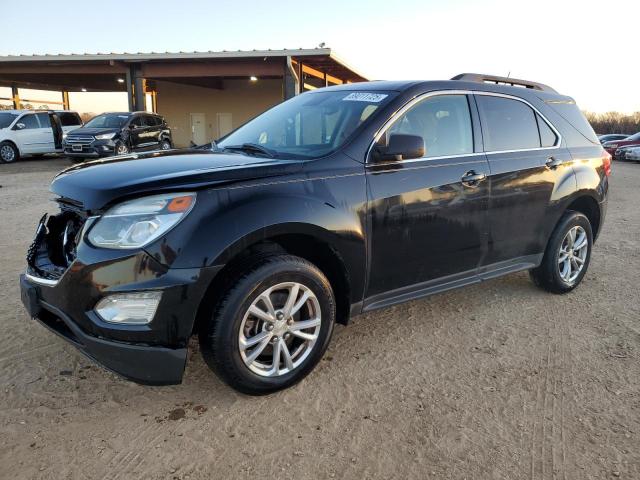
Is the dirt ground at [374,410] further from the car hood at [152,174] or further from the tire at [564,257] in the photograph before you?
the car hood at [152,174]

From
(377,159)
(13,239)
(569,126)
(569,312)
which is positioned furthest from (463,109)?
(13,239)

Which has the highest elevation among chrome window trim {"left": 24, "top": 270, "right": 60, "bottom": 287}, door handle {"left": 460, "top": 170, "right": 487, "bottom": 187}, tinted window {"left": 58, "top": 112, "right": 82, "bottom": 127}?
tinted window {"left": 58, "top": 112, "right": 82, "bottom": 127}

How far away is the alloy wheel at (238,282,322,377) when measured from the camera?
8.95ft

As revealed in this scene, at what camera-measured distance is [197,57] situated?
757 inches

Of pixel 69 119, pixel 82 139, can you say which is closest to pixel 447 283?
pixel 82 139

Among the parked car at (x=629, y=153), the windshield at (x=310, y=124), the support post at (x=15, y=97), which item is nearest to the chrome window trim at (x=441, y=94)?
the windshield at (x=310, y=124)

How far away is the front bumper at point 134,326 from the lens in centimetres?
240

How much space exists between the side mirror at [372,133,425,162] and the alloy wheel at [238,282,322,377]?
953 millimetres

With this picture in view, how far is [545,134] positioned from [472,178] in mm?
1195

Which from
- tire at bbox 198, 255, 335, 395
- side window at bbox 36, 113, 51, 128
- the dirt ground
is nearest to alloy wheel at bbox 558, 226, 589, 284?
the dirt ground

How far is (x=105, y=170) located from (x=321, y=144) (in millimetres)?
1306

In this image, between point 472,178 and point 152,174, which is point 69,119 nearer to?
point 152,174

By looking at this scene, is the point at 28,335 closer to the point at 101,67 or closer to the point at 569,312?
the point at 569,312

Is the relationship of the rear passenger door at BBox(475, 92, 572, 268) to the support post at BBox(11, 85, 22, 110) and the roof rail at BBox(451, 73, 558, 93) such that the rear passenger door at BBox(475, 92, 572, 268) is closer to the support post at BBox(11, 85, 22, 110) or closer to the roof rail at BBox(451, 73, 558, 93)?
the roof rail at BBox(451, 73, 558, 93)
